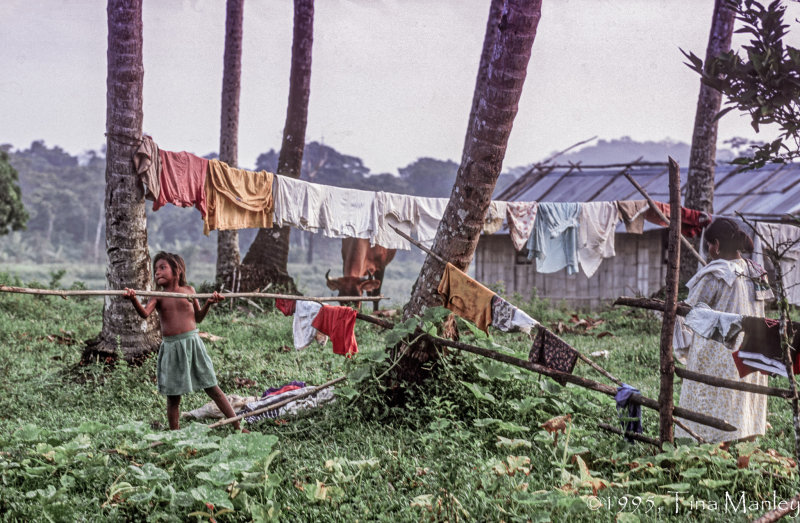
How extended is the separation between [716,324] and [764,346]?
0.24 m

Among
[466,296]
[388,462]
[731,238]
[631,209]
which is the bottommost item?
[388,462]

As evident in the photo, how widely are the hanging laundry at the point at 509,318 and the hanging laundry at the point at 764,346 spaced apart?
124 cm

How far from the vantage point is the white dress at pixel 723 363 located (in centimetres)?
414

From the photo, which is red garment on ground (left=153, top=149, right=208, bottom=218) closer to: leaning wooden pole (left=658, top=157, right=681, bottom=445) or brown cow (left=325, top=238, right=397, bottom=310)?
brown cow (left=325, top=238, right=397, bottom=310)

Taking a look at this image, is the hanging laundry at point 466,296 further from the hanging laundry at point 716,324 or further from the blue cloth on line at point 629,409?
the hanging laundry at point 716,324

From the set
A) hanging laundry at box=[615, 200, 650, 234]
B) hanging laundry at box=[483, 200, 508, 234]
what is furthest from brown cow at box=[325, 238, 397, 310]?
hanging laundry at box=[615, 200, 650, 234]

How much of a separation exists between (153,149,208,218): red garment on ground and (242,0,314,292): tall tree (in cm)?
457

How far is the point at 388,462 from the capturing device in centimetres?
372

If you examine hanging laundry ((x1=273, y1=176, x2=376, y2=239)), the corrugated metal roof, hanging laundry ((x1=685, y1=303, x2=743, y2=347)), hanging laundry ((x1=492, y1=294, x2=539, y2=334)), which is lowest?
hanging laundry ((x1=492, y1=294, x2=539, y2=334))

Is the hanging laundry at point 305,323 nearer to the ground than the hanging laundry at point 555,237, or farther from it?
nearer to the ground

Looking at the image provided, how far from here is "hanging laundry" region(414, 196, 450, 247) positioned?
10586 millimetres

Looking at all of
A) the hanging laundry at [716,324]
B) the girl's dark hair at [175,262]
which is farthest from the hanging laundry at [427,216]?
the hanging laundry at [716,324]

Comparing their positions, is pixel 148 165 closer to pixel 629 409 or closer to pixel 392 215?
pixel 392 215

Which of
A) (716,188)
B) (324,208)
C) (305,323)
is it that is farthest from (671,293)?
(716,188)
